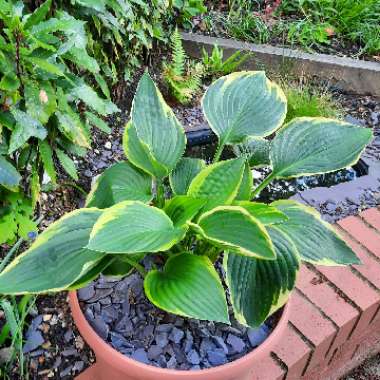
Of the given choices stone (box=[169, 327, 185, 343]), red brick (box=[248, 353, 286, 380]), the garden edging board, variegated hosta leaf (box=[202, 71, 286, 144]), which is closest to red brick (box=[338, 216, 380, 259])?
red brick (box=[248, 353, 286, 380])

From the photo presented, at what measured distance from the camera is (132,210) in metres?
1.16

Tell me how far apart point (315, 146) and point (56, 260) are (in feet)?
2.34

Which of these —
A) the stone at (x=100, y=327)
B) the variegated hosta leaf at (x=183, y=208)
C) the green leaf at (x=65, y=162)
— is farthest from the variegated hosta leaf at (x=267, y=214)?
the green leaf at (x=65, y=162)

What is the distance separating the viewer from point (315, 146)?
141cm

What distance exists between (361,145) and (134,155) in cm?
58

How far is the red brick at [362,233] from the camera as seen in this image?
2.12 meters

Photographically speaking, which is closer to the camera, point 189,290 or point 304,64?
point 189,290

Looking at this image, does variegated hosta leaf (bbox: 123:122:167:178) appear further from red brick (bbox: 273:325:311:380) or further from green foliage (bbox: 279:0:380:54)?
green foliage (bbox: 279:0:380:54)

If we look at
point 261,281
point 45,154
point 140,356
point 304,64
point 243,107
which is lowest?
point 304,64

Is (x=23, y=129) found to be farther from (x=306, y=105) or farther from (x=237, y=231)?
(x=306, y=105)

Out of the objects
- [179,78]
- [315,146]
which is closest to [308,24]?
[179,78]

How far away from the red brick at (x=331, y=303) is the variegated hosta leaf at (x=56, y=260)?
0.95 m

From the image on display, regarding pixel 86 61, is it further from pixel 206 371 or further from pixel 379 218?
pixel 379 218

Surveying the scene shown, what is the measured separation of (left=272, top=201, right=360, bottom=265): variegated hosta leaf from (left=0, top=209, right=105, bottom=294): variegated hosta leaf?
1.51 ft
